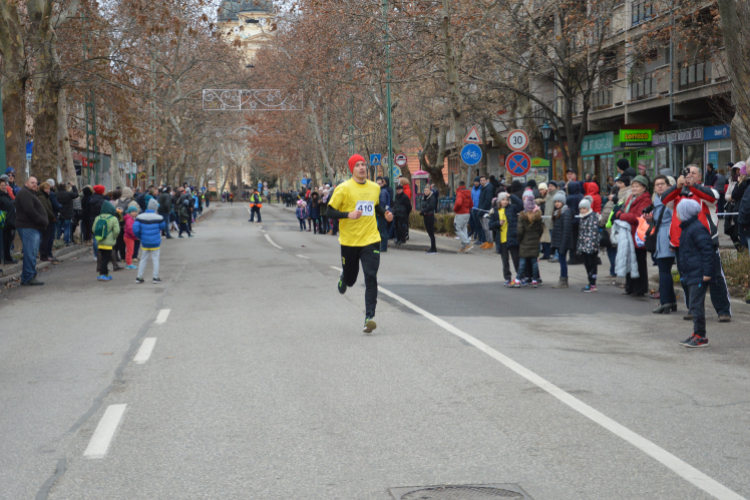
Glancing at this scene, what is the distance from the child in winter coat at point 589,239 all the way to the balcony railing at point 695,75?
59.9ft

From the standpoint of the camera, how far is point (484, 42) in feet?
99.1

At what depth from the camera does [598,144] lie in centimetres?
4097

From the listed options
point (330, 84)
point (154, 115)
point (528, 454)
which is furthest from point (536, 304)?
point (154, 115)

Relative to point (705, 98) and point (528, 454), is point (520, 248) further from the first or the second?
point (705, 98)

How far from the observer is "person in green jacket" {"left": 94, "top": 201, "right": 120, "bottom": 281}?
1677cm

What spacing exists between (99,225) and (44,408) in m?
10.7

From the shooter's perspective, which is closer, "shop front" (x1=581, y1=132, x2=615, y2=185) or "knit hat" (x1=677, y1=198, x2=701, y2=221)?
"knit hat" (x1=677, y1=198, x2=701, y2=221)

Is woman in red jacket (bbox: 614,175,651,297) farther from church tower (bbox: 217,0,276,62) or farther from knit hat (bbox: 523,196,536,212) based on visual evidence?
church tower (bbox: 217,0,276,62)

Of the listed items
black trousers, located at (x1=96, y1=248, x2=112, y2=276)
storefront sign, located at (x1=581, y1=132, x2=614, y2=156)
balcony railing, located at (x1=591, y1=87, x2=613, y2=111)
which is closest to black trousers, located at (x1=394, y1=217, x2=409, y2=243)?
black trousers, located at (x1=96, y1=248, x2=112, y2=276)

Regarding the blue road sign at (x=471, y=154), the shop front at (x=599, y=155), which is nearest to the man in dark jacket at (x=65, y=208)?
the blue road sign at (x=471, y=154)

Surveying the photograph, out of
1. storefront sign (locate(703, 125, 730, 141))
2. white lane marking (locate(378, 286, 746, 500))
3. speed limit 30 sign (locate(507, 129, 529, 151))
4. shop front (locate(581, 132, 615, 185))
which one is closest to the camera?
white lane marking (locate(378, 286, 746, 500))

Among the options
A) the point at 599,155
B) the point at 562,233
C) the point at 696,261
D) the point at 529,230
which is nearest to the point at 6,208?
the point at 529,230

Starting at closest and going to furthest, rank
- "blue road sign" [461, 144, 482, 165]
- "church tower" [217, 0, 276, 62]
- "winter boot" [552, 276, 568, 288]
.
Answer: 1. "winter boot" [552, 276, 568, 288]
2. "church tower" [217, 0, 276, 62]
3. "blue road sign" [461, 144, 482, 165]

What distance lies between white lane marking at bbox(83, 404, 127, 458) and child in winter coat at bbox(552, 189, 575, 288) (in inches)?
371
